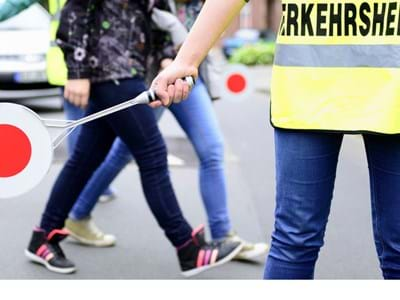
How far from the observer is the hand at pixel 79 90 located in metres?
3.53

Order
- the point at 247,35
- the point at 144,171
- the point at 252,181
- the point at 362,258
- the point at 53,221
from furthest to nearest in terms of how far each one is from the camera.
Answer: the point at 247,35
the point at 252,181
the point at 362,258
the point at 53,221
the point at 144,171

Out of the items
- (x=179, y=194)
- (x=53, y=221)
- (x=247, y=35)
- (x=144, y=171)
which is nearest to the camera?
(x=144, y=171)

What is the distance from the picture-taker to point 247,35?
36125mm

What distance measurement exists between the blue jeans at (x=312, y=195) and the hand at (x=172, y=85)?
0.30 meters

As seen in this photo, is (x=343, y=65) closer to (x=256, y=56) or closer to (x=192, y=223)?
(x=192, y=223)

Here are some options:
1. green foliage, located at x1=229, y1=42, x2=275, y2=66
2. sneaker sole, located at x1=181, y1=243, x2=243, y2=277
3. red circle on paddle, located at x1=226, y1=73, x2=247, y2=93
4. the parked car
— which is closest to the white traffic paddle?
sneaker sole, located at x1=181, y1=243, x2=243, y2=277

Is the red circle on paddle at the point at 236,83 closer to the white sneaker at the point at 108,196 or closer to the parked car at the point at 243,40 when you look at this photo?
the white sneaker at the point at 108,196

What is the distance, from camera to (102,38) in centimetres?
358

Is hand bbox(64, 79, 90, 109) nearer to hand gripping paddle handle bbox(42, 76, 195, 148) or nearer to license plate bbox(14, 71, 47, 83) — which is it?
hand gripping paddle handle bbox(42, 76, 195, 148)

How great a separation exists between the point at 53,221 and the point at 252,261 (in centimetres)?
105

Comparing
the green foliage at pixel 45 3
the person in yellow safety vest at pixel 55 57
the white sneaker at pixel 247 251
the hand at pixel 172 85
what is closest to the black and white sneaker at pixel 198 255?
the white sneaker at pixel 247 251

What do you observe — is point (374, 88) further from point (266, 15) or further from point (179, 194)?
point (266, 15)
